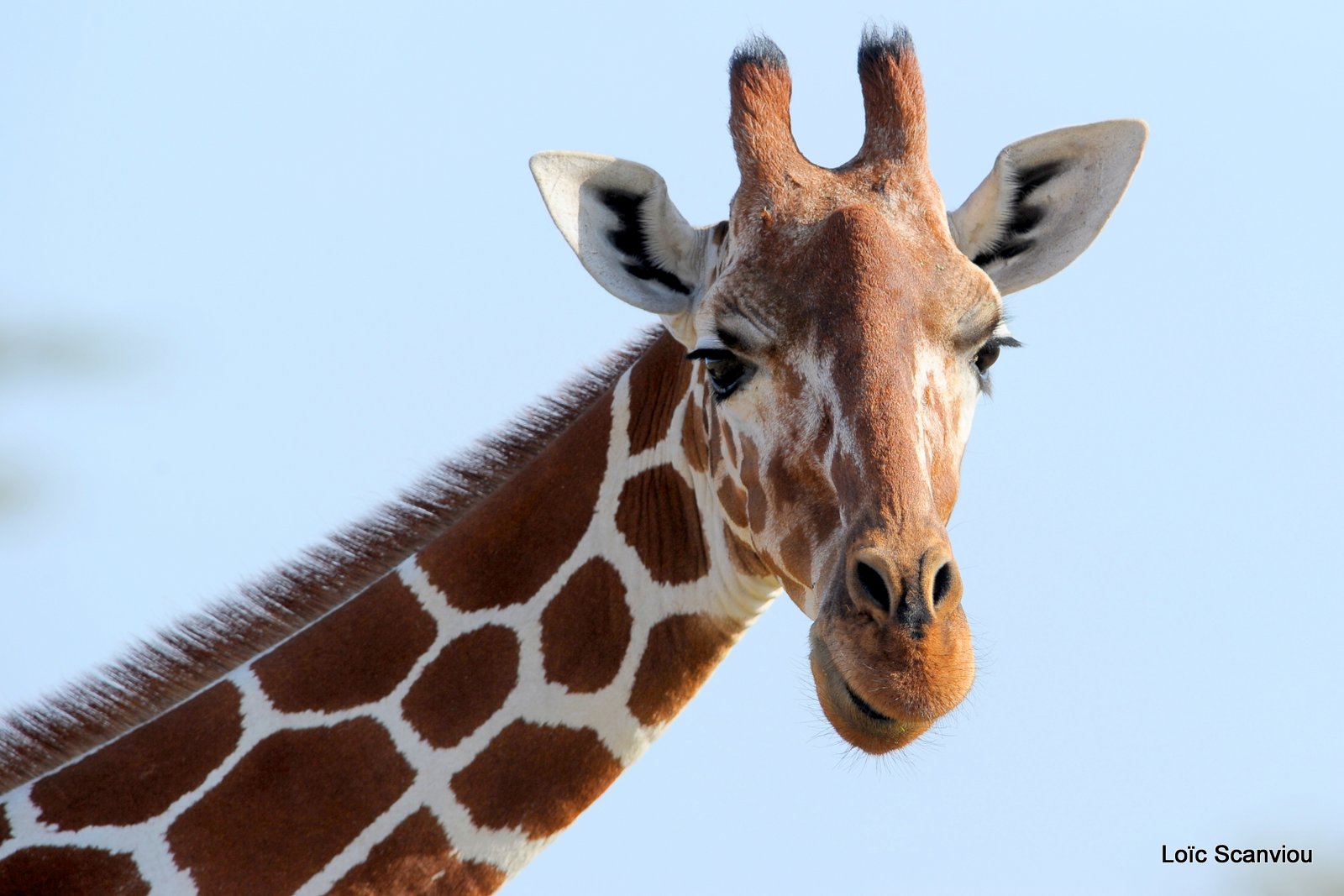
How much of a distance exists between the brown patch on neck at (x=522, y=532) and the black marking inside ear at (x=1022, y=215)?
1.67m

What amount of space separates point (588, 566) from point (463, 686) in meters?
0.65

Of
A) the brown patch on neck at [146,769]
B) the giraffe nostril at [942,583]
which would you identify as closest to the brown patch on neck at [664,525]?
the giraffe nostril at [942,583]

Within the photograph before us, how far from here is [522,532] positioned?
6348 millimetres

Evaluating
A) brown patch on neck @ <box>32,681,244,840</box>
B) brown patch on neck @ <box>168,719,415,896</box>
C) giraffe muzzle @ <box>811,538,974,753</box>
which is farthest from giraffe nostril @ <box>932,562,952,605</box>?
brown patch on neck @ <box>32,681,244,840</box>

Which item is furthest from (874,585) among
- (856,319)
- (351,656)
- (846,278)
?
(351,656)

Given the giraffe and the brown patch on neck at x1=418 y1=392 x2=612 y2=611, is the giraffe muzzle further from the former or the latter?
the brown patch on neck at x1=418 y1=392 x2=612 y2=611

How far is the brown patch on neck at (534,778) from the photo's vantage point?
599 centimetres

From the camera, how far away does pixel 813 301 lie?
220 inches

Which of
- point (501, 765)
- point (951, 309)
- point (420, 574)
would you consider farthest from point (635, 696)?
point (951, 309)

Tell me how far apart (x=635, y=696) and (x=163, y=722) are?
1816mm

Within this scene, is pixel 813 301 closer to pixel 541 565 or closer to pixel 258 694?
pixel 541 565

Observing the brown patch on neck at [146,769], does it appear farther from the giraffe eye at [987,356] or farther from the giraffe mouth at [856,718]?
the giraffe eye at [987,356]

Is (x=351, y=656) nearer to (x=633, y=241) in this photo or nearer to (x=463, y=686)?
(x=463, y=686)

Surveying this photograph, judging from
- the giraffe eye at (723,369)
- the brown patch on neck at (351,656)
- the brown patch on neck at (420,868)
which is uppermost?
the giraffe eye at (723,369)
